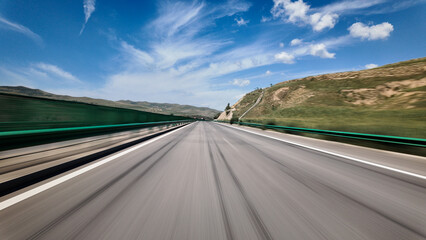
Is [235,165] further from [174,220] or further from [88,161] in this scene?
[88,161]

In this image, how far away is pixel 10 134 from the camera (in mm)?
3441

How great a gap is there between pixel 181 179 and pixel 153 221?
4.88 feet

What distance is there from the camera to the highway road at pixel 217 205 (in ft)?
5.90

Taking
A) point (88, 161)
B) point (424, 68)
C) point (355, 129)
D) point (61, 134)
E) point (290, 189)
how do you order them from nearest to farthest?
1. point (290, 189)
2. point (88, 161)
3. point (61, 134)
4. point (355, 129)
5. point (424, 68)

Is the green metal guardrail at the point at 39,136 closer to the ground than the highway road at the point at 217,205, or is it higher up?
higher up

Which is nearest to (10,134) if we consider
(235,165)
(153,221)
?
(153,221)

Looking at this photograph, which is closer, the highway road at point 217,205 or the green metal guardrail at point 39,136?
the highway road at point 217,205

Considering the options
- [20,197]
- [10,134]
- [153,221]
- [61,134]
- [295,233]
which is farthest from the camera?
[61,134]

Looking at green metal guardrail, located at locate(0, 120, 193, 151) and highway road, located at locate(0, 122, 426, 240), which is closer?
highway road, located at locate(0, 122, 426, 240)

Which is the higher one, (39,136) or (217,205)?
(39,136)

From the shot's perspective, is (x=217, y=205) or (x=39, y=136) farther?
(x=39, y=136)

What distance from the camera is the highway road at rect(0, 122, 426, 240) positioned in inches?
70.9

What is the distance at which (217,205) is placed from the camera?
2393 mm

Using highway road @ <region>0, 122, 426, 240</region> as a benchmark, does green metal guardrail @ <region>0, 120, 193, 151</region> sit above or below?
above
